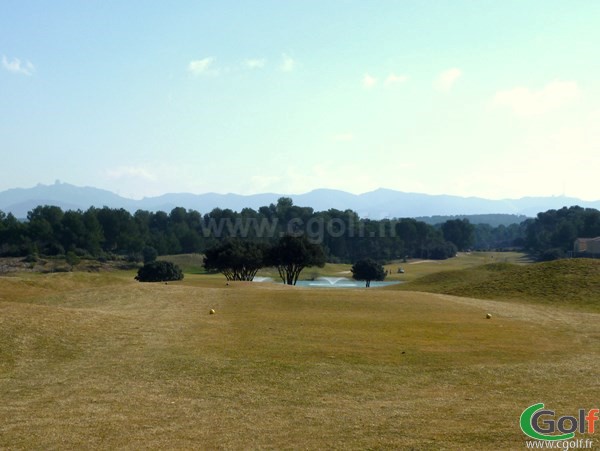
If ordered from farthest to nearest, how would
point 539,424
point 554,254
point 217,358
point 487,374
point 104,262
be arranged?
1. point 554,254
2. point 104,262
3. point 217,358
4. point 487,374
5. point 539,424

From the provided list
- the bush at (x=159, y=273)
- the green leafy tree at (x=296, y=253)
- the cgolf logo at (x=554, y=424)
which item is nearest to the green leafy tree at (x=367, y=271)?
the green leafy tree at (x=296, y=253)

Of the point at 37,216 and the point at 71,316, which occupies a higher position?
the point at 37,216

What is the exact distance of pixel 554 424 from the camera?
47.8ft

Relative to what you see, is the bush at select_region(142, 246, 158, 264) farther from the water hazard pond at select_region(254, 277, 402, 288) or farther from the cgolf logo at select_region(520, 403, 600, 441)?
the cgolf logo at select_region(520, 403, 600, 441)

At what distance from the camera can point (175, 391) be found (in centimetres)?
1888

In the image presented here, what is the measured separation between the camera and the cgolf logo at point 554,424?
13.7 meters

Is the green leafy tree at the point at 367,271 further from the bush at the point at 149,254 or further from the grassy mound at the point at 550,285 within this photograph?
the bush at the point at 149,254

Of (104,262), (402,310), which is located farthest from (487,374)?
(104,262)

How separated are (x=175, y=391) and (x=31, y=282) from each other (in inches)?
1702

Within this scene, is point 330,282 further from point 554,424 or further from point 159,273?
point 554,424

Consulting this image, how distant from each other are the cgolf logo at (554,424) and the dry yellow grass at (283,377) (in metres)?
0.37

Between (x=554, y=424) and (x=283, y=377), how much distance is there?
9.25 m

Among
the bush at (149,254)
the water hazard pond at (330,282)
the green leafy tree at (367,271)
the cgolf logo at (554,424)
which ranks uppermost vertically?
the bush at (149,254)

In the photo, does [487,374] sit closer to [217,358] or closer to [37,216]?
[217,358]
